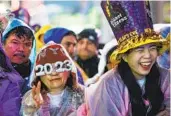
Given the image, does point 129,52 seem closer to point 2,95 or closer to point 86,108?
point 86,108

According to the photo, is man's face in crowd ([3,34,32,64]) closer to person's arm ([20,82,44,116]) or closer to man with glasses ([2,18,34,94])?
man with glasses ([2,18,34,94])

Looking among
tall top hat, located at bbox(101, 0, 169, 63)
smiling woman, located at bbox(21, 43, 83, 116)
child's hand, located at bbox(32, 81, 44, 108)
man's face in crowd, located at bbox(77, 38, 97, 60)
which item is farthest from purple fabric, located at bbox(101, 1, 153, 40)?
man's face in crowd, located at bbox(77, 38, 97, 60)

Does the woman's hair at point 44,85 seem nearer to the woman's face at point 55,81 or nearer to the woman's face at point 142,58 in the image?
the woman's face at point 55,81

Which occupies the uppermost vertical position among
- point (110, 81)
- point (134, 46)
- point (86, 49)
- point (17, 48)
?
point (17, 48)

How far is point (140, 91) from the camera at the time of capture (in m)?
2.61

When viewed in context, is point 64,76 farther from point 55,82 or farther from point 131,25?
point 131,25

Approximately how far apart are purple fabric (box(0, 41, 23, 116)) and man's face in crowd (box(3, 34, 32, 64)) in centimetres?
12

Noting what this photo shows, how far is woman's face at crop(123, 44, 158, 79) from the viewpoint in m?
2.58

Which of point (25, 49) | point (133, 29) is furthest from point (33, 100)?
point (133, 29)

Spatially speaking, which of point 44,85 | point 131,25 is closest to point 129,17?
point 131,25

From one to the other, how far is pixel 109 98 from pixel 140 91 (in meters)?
0.18

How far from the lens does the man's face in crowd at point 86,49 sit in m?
3.93

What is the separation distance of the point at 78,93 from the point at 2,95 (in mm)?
412

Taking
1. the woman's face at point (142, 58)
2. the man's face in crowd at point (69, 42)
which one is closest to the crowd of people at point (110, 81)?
the woman's face at point (142, 58)
